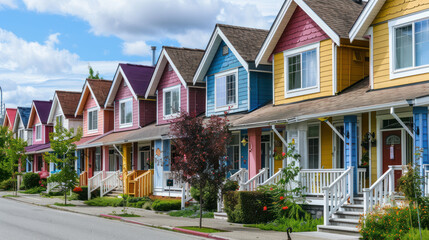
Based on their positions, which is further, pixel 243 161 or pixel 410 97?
pixel 243 161

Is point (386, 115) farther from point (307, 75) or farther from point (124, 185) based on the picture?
point (124, 185)

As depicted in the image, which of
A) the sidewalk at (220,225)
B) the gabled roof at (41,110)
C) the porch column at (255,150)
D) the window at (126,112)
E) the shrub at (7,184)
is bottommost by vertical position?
the shrub at (7,184)

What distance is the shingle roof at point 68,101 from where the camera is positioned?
4553 centimetres

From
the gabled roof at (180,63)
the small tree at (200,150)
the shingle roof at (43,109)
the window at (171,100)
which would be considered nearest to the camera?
the small tree at (200,150)

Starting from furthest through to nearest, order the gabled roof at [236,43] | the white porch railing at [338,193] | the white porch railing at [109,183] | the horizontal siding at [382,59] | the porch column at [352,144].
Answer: the white porch railing at [109,183] → the gabled roof at [236,43] → the horizontal siding at [382,59] → the porch column at [352,144] → the white porch railing at [338,193]

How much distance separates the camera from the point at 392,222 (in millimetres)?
13695

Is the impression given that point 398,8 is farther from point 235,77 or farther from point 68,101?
point 68,101

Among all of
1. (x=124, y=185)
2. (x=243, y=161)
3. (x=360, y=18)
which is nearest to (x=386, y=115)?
(x=360, y=18)

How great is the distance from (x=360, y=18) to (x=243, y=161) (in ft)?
30.2

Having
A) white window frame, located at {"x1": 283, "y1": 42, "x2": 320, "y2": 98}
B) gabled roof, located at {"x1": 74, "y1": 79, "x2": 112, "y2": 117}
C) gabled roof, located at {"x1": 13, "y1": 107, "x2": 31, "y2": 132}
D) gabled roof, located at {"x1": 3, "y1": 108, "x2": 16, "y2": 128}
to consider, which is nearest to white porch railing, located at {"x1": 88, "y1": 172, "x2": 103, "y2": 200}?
gabled roof, located at {"x1": 74, "y1": 79, "x2": 112, "y2": 117}

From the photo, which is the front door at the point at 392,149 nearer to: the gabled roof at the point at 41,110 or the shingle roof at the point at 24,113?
the gabled roof at the point at 41,110

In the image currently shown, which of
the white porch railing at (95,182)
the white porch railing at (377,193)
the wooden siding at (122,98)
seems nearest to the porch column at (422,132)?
the white porch railing at (377,193)

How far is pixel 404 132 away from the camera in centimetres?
1811

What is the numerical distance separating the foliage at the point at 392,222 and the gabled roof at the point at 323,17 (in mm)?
8014
